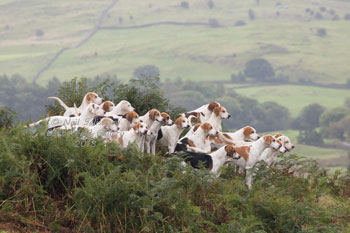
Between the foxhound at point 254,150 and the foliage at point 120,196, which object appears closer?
the foliage at point 120,196

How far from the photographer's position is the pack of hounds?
35.8ft

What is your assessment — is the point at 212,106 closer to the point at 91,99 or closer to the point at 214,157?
the point at 91,99

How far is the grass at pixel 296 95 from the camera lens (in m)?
95.4

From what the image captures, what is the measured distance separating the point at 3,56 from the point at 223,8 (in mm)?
65743

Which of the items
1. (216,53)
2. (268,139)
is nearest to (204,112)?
(268,139)

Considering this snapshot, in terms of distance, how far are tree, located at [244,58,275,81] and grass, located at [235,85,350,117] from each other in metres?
3.80

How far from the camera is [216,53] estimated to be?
123500 mm

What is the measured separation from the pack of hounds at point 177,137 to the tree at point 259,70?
97480 millimetres

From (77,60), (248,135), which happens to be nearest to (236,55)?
(77,60)

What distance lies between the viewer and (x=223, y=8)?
160m

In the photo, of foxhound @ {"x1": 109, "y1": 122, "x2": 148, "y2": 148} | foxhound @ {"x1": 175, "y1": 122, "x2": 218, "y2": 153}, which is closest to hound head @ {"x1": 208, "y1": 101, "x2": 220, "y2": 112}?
foxhound @ {"x1": 175, "y1": 122, "x2": 218, "y2": 153}

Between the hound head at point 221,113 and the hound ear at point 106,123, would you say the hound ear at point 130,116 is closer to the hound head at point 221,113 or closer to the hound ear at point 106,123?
the hound ear at point 106,123

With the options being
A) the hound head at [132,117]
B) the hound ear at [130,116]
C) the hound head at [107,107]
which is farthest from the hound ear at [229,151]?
the hound head at [107,107]

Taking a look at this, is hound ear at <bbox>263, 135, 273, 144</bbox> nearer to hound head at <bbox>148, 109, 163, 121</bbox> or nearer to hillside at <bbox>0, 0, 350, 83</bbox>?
hound head at <bbox>148, 109, 163, 121</bbox>
